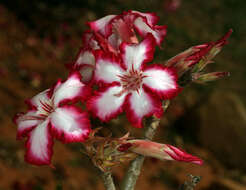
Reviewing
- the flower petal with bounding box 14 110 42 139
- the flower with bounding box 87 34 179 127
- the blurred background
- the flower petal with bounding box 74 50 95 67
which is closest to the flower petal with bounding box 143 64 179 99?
the flower with bounding box 87 34 179 127

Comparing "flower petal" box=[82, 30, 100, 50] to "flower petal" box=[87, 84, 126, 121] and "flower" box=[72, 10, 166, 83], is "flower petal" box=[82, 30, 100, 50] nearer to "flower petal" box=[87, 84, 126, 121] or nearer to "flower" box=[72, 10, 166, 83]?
"flower" box=[72, 10, 166, 83]

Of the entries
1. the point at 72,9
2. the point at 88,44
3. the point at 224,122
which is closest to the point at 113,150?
the point at 88,44

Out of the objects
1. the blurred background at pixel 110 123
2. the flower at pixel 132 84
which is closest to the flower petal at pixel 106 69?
the flower at pixel 132 84

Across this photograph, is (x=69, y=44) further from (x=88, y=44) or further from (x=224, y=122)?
(x=88, y=44)

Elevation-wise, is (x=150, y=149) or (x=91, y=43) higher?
(x=91, y=43)

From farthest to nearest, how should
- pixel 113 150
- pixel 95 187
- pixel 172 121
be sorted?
pixel 172 121, pixel 95 187, pixel 113 150

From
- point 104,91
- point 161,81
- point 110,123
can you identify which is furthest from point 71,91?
point 110,123

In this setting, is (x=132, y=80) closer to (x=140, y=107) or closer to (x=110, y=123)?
(x=140, y=107)
